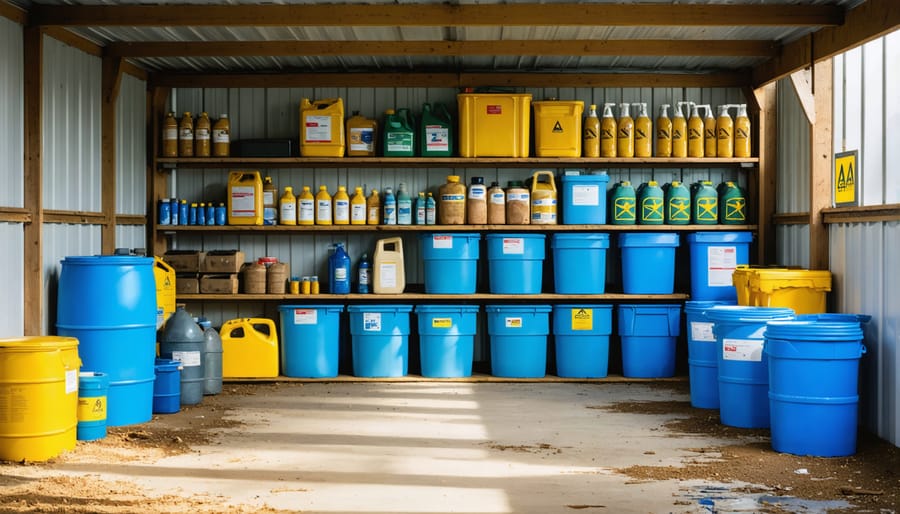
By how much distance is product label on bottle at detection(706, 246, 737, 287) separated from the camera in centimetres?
939

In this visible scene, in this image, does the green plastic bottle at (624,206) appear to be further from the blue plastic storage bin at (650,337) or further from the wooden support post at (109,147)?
the wooden support post at (109,147)

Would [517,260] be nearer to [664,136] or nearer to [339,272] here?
[339,272]

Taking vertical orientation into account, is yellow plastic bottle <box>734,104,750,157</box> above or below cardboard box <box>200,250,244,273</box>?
above

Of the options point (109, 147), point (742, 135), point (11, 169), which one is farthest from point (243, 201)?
point (742, 135)

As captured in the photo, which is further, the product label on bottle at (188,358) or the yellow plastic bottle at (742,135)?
the yellow plastic bottle at (742,135)

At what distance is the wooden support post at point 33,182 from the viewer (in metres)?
7.00

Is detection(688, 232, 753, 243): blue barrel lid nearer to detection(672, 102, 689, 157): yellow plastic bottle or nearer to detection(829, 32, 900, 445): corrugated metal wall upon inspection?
detection(672, 102, 689, 157): yellow plastic bottle

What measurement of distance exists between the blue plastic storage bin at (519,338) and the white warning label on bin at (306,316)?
1.75 m

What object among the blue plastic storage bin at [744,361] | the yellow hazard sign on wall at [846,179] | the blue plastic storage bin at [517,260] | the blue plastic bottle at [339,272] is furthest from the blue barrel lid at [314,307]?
the yellow hazard sign on wall at [846,179]

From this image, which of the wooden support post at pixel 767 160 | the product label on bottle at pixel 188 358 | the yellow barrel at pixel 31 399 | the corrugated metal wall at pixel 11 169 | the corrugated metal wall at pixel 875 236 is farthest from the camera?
the wooden support post at pixel 767 160

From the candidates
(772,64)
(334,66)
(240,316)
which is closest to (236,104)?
(334,66)

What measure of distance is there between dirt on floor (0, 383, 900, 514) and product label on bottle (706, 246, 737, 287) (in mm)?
2367

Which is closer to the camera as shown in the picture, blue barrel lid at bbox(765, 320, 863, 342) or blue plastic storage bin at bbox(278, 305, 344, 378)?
blue barrel lid at bbox(765, 320, 863, 342)

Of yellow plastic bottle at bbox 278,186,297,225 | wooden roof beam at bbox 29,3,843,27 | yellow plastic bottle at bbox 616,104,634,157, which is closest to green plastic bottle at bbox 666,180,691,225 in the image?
yellow plastic bottle at bbox 616,104,634,157
